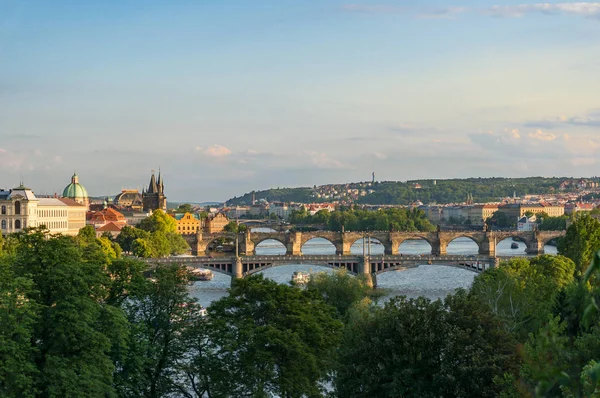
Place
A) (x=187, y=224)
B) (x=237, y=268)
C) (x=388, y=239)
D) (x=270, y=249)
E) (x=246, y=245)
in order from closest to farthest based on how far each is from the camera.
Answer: (x=237, y=268)
(x=388, y=239)
(x=246, y=245)
(x=270, y=249)
(x=187, y=224)

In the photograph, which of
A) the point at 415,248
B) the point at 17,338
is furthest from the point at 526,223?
the point at 17,338

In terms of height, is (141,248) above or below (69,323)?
below

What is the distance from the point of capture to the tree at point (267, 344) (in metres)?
22.4

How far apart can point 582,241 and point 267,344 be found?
133 ft

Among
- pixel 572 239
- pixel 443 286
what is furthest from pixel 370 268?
pixel 572 239

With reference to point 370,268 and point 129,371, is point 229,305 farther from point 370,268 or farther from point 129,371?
point 370,268

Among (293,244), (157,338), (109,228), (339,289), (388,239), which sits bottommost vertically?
(293,244)

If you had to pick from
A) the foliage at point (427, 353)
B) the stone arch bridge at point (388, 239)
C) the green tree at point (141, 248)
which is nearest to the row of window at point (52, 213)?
the green tree at point (141, 248)

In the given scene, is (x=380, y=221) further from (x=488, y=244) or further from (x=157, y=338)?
(x=157, y=338)

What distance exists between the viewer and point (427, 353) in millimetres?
19922

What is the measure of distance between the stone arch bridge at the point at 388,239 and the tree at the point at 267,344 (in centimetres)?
7488

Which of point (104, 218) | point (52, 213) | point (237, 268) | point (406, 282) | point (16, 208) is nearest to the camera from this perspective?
point (237, 268)

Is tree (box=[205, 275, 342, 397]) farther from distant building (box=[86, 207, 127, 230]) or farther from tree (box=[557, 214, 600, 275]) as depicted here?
Result: distant building (box=[86, 207, 127, 230])

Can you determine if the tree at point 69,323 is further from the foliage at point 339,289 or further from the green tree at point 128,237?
the green tree at point 128,237
